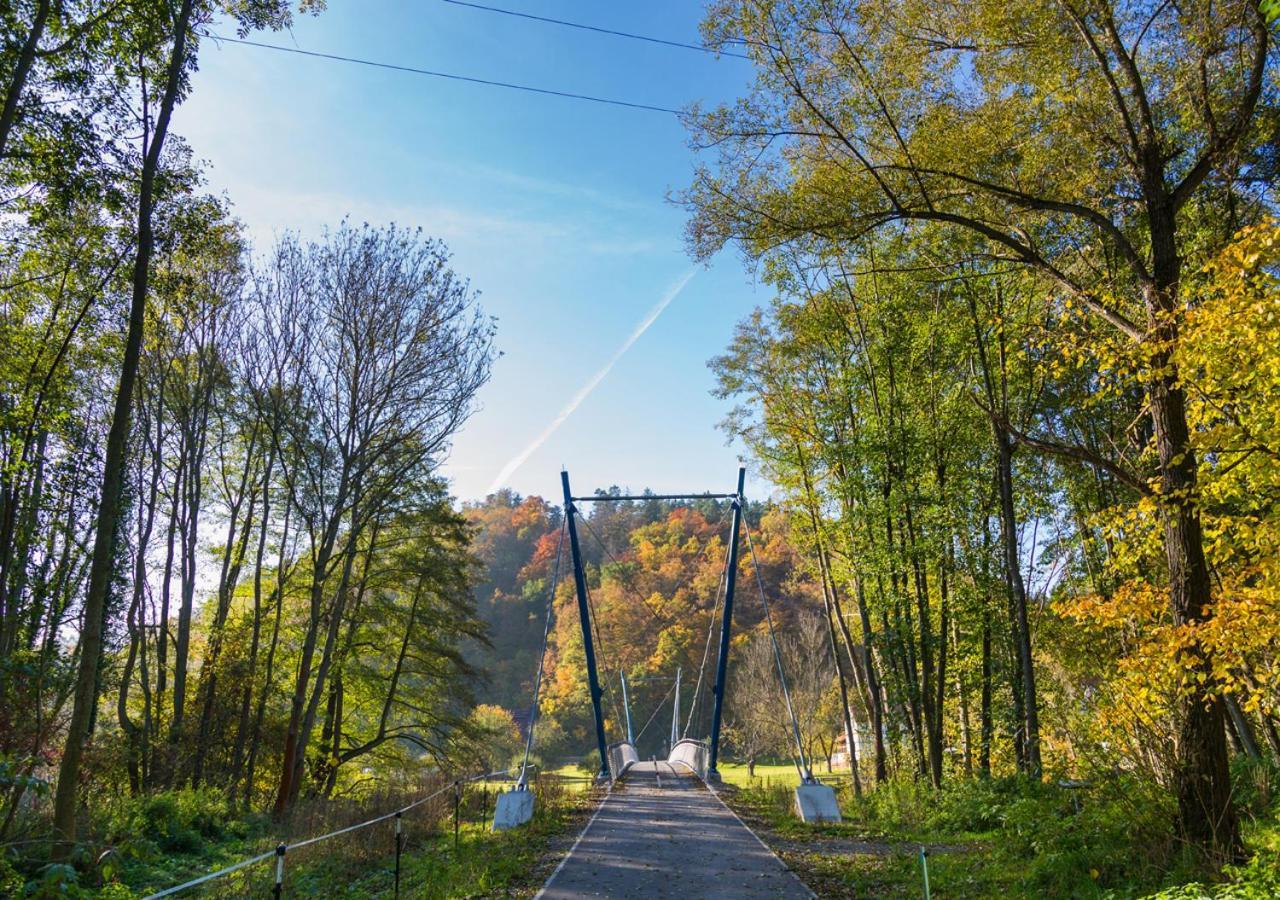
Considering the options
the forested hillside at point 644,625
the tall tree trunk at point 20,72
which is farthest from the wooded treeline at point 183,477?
the forested hillside at point 644,625

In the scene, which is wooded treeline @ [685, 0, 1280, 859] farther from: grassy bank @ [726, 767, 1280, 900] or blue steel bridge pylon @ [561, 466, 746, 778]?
blue steel bridge pylon @ [561, 466, 746, 778]

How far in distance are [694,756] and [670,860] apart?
15838 millimetres

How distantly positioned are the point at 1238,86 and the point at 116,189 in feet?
33.6

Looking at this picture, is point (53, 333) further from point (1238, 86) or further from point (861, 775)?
point (861, 775)

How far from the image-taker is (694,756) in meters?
22.6

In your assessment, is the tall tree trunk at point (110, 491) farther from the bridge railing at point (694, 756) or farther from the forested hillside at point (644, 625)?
the forested hillside at point (644, 625)

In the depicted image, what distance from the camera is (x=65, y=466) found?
33.7 ft

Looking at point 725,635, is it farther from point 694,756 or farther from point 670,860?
point 670,860

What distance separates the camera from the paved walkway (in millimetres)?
6324

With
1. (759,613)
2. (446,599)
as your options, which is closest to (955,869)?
(446,599)

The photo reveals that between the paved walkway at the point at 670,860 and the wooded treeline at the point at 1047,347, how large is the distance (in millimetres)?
3099

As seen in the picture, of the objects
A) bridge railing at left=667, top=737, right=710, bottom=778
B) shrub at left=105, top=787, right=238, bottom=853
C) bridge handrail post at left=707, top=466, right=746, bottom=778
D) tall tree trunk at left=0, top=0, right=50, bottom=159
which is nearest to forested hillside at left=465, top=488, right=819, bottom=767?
bridge railing at left=667, top=737, right=710, bottom=778

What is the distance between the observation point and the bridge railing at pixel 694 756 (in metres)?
20.2

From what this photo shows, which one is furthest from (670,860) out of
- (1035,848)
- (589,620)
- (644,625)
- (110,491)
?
(644,625)
